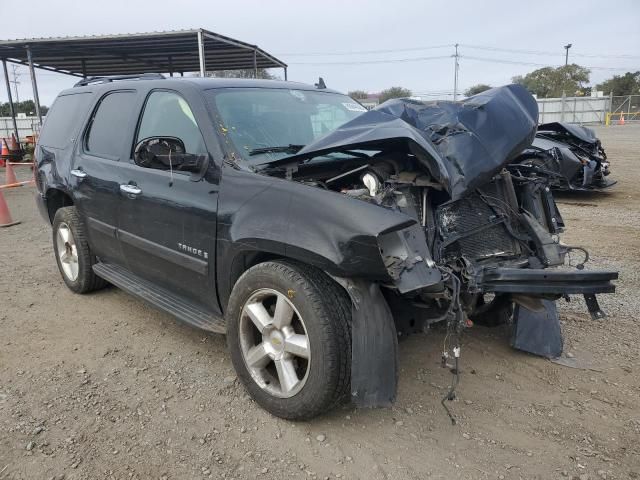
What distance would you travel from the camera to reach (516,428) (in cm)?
266

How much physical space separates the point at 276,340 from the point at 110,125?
2.48m

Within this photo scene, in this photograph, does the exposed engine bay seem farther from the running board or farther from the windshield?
the running board

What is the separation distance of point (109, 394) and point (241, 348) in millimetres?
921

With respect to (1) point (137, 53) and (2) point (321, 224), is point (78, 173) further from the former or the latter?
(1) point (137, 53)

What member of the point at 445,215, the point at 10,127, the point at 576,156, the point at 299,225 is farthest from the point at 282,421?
the point at 10,127

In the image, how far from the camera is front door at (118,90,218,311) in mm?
3061

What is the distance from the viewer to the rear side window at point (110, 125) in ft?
12.8

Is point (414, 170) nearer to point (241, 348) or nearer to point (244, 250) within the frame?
point (244, 250)

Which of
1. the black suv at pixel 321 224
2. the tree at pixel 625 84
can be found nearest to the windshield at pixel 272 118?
the black suv at pixel 321 224

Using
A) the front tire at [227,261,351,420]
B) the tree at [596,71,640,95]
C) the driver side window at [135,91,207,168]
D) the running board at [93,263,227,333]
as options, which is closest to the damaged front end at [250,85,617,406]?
the front tire at [227,261,351,420]

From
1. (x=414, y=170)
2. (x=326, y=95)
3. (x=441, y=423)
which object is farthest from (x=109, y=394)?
(x=326, y=95)

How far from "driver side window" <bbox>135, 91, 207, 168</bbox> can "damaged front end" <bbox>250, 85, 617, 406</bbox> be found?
63 cm

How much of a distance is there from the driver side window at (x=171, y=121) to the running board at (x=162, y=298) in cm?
104

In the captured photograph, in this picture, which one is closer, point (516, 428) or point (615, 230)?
point (516, 428)
